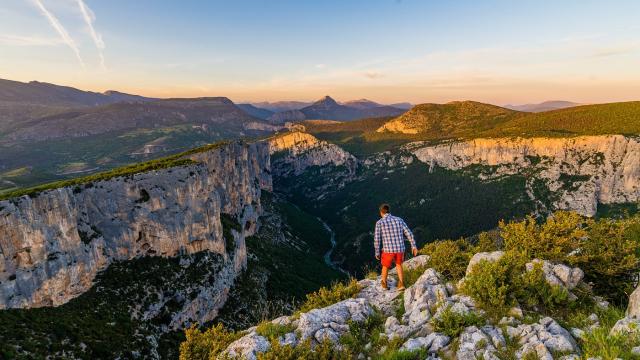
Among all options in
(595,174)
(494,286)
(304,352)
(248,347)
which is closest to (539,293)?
(494,286)

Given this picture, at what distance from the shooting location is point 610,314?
41.6ft

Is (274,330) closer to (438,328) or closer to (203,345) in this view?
(203,345)

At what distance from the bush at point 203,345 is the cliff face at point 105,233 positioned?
5028 centimetres

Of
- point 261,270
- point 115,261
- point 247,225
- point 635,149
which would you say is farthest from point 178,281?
point 635,149

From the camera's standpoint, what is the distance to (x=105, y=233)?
2490 inches

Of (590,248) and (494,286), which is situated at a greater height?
(590,248)

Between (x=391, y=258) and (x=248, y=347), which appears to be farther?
(x=391, y=258)

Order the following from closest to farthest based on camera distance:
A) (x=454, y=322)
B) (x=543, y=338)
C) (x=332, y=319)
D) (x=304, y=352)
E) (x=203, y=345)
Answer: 1. (x=543, y=338)
2. (x=304, y=352)
3. (x=454, y=322)
4. (x=203, y=345)
5. (x=332, y=319)

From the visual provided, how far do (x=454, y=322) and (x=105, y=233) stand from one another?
68018 mm

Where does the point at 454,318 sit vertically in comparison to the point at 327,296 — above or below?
above

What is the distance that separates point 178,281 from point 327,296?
62.2 m

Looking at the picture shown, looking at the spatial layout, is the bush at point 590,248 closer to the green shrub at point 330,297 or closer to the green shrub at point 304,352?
the green shrub at point 330,297

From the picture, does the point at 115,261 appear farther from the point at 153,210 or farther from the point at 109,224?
the point at 153,210

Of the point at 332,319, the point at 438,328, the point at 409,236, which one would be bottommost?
the point at 332,319
